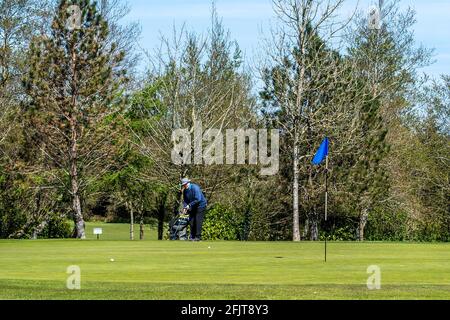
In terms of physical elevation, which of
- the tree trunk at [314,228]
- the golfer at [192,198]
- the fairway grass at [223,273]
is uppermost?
the golfer at [192,198]

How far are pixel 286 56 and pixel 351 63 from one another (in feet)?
21.1

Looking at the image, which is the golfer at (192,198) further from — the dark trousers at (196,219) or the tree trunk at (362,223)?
the tree trunk at (362,223)

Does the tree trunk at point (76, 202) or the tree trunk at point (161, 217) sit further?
the tree trunk at point (161, 217)

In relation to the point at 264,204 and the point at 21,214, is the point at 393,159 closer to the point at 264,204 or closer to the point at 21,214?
the point at 264,204

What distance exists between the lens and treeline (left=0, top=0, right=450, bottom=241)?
4556cm

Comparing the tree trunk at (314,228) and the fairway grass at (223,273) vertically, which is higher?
the tree trunk at (314,228)

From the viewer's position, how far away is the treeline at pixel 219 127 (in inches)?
1794

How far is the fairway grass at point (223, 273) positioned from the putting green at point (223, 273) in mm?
14

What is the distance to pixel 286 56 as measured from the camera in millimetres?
46750

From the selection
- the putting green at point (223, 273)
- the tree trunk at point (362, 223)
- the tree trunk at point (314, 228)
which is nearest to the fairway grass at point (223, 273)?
the putting green at point (223, 273)

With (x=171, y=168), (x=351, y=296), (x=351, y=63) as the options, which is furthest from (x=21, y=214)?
(x=351, y=296)

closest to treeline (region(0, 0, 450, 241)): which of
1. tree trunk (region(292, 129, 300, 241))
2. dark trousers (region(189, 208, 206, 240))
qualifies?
tree trunk (region(292, 129, 300, 241))

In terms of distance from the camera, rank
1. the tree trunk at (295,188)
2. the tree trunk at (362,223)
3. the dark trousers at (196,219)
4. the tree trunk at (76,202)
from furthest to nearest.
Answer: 1. the tree trunk at (362,223)
2. the tree trunk at (295,188)
3. the tree trunk at (76,202)
4. the dark trousers at (196,219)

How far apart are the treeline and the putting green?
22.8 metres
